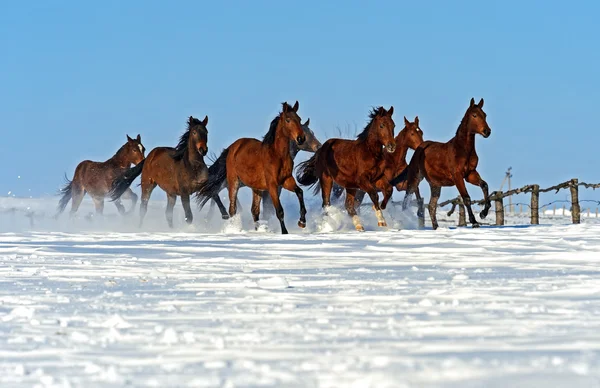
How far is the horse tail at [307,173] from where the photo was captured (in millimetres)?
16625

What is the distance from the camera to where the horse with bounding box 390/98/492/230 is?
14.7 meters

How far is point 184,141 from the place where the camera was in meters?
17.0

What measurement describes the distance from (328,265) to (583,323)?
3798mm

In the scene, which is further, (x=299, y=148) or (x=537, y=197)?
(x=537, y=197)

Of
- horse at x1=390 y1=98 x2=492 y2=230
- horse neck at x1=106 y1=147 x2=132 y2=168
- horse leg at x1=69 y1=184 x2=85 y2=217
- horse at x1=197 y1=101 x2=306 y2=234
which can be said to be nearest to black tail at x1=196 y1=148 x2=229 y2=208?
horse at x1=197 y1=101 x2=306 y2=234

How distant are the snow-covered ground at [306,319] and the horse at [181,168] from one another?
7.29 metres

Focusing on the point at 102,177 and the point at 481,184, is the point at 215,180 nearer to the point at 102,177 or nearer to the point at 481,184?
the point at 481,184

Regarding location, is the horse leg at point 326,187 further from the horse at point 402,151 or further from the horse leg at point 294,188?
the horse at point 402,151

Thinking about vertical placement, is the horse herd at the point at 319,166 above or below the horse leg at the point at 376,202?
above

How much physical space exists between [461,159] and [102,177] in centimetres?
1014

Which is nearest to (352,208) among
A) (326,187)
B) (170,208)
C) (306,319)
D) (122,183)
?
(326,187)

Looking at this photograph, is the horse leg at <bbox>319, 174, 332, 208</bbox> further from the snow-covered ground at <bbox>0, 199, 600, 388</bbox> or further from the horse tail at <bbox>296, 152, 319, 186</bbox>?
the snow-covered ground at <bbox>0, 199, 600, 388</bbox>

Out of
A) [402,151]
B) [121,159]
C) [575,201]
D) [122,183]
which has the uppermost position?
[121,159]

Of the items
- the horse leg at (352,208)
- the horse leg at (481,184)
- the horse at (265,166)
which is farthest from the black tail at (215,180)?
the horse leg at (481,184)
